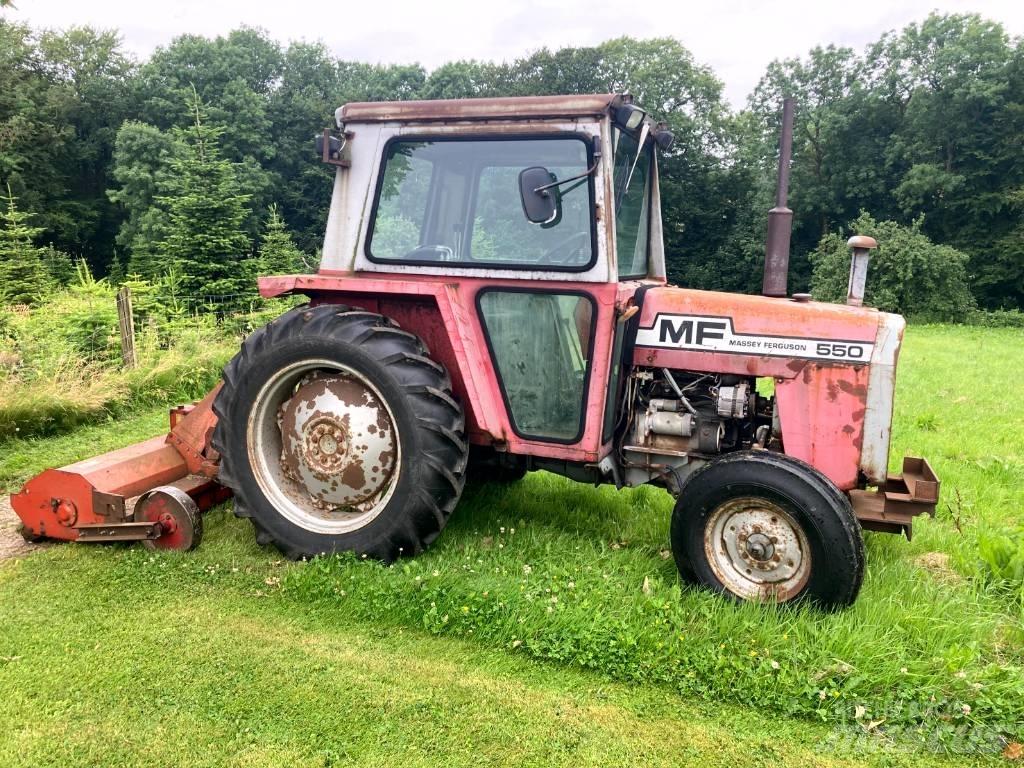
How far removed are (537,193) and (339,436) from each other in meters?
1.59

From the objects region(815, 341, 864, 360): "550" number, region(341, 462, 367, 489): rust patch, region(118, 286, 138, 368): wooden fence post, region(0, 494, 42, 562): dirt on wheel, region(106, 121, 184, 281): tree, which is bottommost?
region(0, 494, 42, 562): dirt on wheel

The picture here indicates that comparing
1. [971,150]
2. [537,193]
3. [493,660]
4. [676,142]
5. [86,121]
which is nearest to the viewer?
[493,660]

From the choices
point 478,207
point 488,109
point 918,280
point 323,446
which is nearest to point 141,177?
point 918,280

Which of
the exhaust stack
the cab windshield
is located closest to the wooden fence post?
the cab windshield

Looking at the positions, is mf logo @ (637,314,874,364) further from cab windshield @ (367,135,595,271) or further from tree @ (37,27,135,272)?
tree @ (37,27,135,272)

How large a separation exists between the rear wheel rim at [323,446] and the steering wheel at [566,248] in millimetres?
1088

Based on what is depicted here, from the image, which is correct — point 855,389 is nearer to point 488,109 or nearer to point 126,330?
point 488,109

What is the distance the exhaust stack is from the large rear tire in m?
1.80

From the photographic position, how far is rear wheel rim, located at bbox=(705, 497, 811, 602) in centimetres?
302

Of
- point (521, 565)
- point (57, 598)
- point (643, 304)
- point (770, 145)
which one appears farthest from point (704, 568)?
point (770, 145)

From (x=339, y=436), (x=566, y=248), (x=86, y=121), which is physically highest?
(x=86, y=121)

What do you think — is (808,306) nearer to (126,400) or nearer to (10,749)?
(10,749)

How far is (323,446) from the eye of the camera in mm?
3684

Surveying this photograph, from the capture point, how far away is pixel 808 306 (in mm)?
3383
